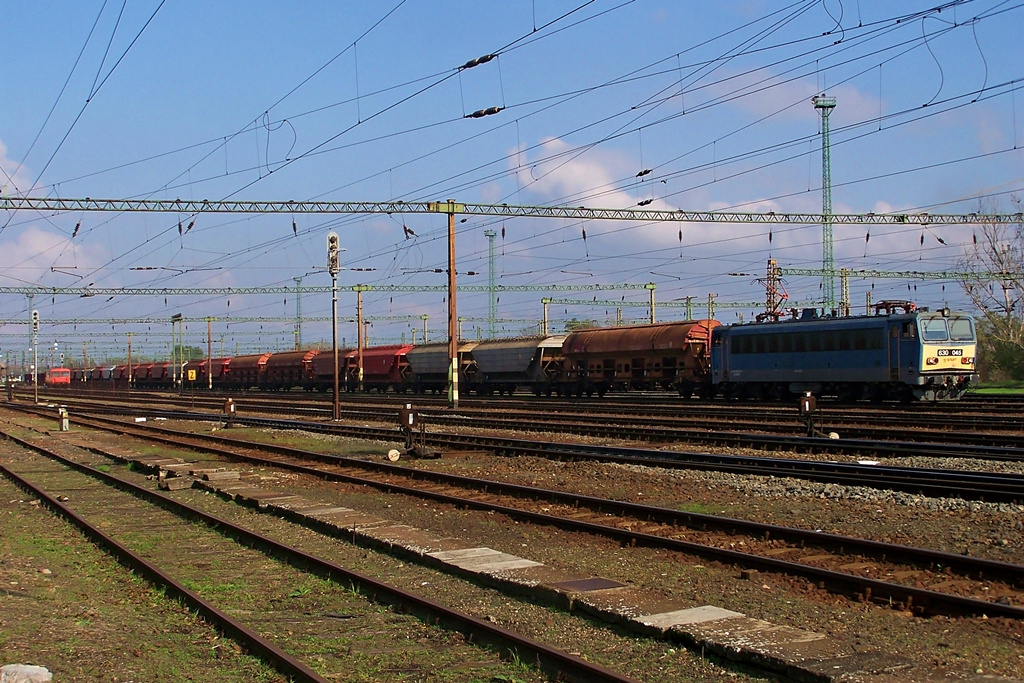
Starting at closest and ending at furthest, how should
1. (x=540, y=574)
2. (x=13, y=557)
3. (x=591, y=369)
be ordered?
(x=540, y=574) → (x=13, y=557) → (x=591, y=369)

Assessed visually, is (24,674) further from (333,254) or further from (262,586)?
(333,254)

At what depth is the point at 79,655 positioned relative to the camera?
7645mm

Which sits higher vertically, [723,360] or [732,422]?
[723,360]

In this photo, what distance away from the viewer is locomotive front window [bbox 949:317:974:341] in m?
33.6

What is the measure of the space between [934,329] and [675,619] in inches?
1116

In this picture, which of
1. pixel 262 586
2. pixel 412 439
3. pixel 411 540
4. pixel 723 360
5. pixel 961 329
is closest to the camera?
pixel 262 586

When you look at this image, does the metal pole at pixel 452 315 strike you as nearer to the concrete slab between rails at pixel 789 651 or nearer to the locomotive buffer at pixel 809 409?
the locomotive buffer at pixel 809 409

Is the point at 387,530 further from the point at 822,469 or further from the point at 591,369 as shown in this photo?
the point at 591,369

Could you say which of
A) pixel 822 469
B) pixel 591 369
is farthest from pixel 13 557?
pixel 591 369

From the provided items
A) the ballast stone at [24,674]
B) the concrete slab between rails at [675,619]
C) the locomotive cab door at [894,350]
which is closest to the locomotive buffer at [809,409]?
the locomotive cab door at [894,350]

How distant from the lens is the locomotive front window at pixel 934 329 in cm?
3259

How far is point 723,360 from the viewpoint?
1620 inches

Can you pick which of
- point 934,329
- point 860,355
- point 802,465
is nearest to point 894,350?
point 934,329

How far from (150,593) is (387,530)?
3.34m
